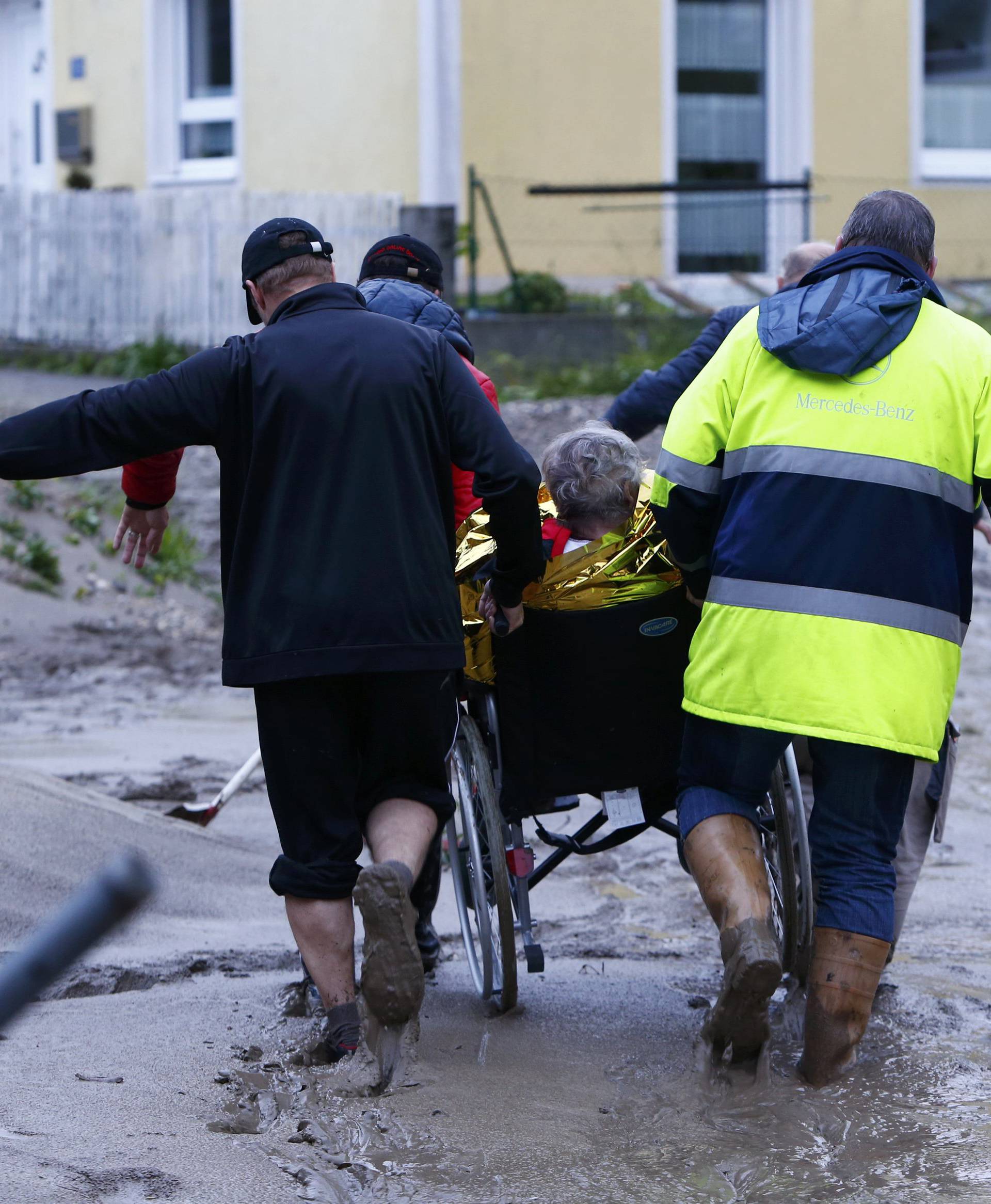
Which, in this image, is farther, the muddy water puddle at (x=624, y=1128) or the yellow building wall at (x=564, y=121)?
the yellow building wall at (x=564, y=121)

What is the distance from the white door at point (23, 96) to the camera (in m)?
16.1

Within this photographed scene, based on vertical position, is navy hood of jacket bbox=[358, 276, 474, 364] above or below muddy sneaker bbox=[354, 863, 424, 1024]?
above

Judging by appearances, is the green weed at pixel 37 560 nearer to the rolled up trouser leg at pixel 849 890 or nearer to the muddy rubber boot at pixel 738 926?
the muddy rubber boot at pixel 738 926

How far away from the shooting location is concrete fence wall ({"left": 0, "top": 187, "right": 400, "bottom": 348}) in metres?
12.7

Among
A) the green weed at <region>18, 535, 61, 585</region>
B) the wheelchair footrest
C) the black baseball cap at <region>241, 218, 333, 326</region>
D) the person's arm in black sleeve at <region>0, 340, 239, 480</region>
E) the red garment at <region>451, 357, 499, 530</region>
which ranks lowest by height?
the wheelchair footrest

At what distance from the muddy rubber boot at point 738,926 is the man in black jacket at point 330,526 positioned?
608 mm


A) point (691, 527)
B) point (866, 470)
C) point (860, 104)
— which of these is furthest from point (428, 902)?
point (860, 104)

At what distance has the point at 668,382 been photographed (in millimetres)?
5117

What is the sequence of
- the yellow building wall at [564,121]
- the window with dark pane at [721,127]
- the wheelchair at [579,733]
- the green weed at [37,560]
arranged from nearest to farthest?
the wheelchair at [579,733], the green weed at [37,560], the yellow building wall at [564,121], the window with dark pane at [721,127]

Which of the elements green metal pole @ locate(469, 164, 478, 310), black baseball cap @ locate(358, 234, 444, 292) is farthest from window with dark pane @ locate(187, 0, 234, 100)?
black baseball cap @ locate(358, 234, 444, 292)

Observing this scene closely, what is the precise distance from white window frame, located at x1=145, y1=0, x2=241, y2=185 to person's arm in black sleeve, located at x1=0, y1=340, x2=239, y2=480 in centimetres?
1152

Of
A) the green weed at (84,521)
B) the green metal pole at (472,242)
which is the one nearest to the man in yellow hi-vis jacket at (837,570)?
the green weed at (84,521)

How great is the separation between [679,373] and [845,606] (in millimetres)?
2069

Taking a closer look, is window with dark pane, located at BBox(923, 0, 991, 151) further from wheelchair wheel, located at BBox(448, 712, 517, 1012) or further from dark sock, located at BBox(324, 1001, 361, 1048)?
dark sock, located at BBox(324, 1001, 361, 1048)
